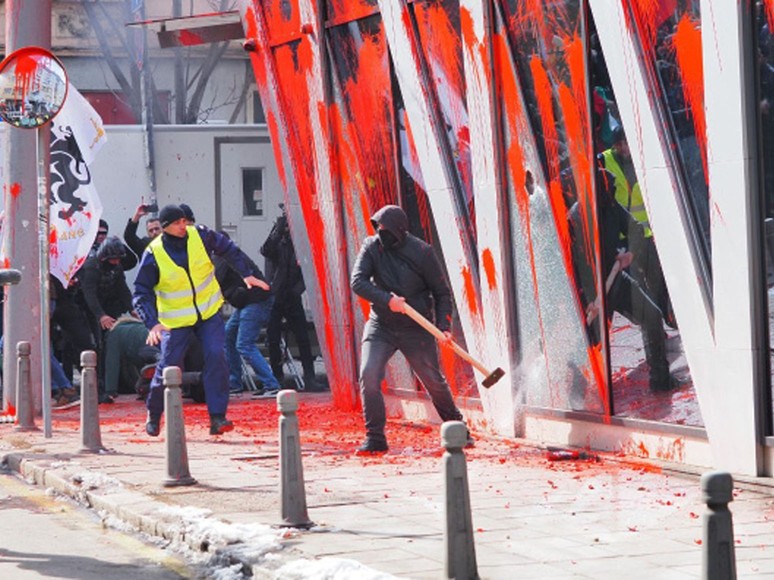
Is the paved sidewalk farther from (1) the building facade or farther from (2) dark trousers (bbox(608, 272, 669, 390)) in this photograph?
(2) dark trousers (bbox(608, 272, 669, 390))

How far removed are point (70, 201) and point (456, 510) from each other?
11.3m

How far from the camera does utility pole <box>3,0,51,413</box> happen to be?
16.5 meters

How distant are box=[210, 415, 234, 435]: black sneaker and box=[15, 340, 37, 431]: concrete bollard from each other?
76.6 inches

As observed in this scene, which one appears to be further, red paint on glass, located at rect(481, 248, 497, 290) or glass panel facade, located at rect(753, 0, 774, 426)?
red paint on glass, located at rect(481, 248, 497, 290)

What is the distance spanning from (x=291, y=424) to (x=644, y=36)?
3.92m

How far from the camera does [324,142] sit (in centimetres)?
1675

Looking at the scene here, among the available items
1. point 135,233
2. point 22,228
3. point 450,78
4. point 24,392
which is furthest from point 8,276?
point 135,233

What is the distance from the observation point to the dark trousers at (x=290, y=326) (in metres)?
19.7

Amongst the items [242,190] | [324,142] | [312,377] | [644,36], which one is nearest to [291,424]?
[644,36]

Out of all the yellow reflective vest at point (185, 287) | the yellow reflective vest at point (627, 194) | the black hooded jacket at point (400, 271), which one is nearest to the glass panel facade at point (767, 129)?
the yellow reflective vest at point (627, 194)

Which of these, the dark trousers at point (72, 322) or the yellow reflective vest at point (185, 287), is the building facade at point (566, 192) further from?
the dark trousers at point (72, 322)

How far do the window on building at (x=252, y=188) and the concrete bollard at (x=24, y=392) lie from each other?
7794mm

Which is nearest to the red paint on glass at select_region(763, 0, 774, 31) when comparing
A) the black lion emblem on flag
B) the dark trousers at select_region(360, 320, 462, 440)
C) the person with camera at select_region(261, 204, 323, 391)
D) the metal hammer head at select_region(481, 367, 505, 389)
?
the metal hammer head at select_region(481, 367, 505, 389)

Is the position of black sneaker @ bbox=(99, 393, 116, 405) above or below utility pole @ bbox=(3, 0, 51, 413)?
below
